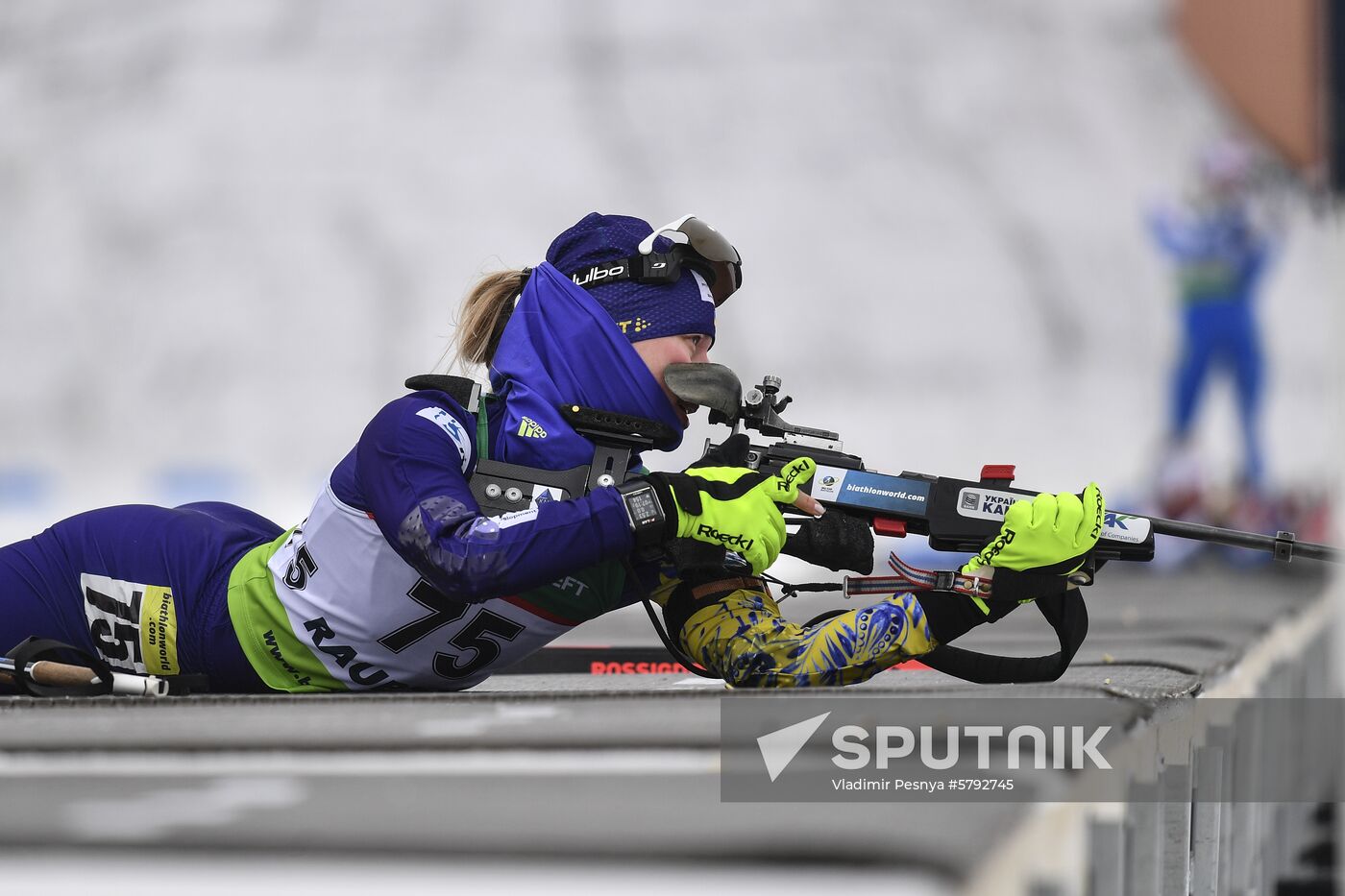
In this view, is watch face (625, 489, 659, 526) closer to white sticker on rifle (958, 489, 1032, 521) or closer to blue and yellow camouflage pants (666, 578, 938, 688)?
blue and yellow camouflage pants (666, 578, 938, 688)

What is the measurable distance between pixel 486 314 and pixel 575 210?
15.5 ft

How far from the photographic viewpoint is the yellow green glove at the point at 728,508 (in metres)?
1.19

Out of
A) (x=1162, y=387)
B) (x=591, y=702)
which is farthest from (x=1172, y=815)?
(x=1162, y=387)

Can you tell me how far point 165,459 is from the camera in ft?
17.8

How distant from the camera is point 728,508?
3.93 ft

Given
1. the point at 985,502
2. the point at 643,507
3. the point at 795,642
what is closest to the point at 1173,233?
the point at 985,502

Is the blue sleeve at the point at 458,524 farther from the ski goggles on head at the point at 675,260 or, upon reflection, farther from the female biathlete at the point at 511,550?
the ski goggles on head at the point at 675,260

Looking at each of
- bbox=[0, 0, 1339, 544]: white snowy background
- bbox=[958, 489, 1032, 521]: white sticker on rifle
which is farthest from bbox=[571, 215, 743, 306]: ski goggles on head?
bbox=[0, 0, 1339, 544]: white snowy background

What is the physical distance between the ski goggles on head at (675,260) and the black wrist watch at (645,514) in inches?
10.0

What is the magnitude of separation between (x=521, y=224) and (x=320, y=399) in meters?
1.14

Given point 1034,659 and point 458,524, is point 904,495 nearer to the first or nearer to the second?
point 1034,659

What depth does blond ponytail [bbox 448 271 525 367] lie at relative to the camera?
1.41 meters

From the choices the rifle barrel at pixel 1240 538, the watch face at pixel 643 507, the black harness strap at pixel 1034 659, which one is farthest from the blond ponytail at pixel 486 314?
Answer: the rifle barrel at pixel 1240 538

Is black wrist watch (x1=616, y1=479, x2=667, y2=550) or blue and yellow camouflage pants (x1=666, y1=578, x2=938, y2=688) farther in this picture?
blue and yellow camouflage pants (x1=666, y1=578, x2=938, y2=688)
